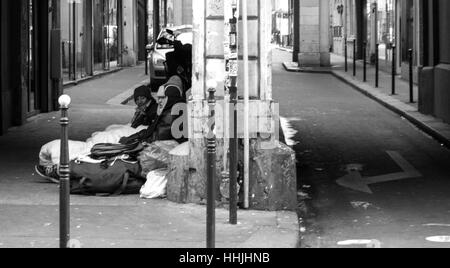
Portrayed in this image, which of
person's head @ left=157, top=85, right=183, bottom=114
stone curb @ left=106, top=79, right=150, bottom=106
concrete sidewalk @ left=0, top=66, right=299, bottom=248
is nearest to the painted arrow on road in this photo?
concrete sidewalk @ left=0, top=66, right=299, bottom=248

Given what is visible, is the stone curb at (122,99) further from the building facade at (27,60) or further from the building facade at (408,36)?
the building facade at (408,36)

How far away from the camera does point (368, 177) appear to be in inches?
442

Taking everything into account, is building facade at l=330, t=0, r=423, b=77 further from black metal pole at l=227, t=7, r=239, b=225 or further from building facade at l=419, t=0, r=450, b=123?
black metal pole at l=227, t=7, r=239, b=225

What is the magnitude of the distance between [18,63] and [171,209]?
745 cm

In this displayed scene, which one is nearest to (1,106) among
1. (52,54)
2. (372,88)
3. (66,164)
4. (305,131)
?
(52,54)

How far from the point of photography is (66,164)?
20.7 feet

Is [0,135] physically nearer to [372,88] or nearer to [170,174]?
[170,174]

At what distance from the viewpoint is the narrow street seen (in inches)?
328

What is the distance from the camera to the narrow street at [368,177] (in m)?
8.33

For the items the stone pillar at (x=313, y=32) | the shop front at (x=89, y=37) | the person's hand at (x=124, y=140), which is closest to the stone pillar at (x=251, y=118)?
the person's hand at (x=124, y=140)

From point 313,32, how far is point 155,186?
89.6 ft

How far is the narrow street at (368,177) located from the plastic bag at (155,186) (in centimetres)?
155

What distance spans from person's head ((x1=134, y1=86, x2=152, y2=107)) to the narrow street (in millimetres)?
2190

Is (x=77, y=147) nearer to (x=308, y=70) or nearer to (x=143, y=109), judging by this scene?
(x=143, y=109)
